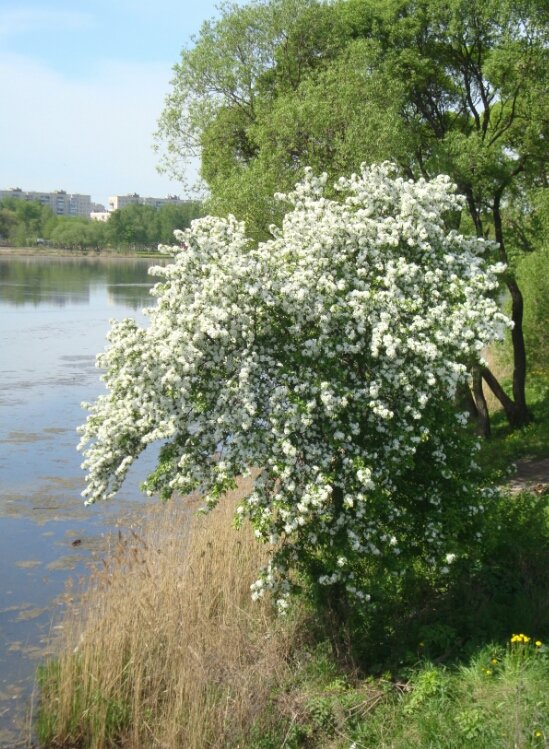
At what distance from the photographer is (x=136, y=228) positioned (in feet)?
537

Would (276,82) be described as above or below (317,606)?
above

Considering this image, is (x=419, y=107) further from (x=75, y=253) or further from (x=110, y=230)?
(x=110, y=230)

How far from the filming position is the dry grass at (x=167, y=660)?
8922 mm

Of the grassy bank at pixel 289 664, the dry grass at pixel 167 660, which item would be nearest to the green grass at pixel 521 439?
the grassy bank at pixel 289 664

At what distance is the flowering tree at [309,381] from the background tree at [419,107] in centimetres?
892

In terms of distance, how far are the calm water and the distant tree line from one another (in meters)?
125

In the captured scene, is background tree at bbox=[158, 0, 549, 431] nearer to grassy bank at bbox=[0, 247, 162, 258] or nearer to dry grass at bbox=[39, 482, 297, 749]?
dry grass at bbox=[39, 482, 297, 749]

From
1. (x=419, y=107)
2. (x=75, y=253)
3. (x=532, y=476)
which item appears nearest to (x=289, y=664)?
(x=532, y=476)

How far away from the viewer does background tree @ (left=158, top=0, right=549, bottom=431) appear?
1803 centimetres

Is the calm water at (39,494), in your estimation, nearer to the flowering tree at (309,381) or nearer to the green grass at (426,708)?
the green grass at (426,708)

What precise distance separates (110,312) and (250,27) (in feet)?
96.0

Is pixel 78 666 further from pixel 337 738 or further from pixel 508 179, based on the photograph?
pixel 508 179

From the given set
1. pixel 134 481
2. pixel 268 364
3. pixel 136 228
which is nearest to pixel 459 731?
pixel 268 364

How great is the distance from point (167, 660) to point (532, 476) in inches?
389
